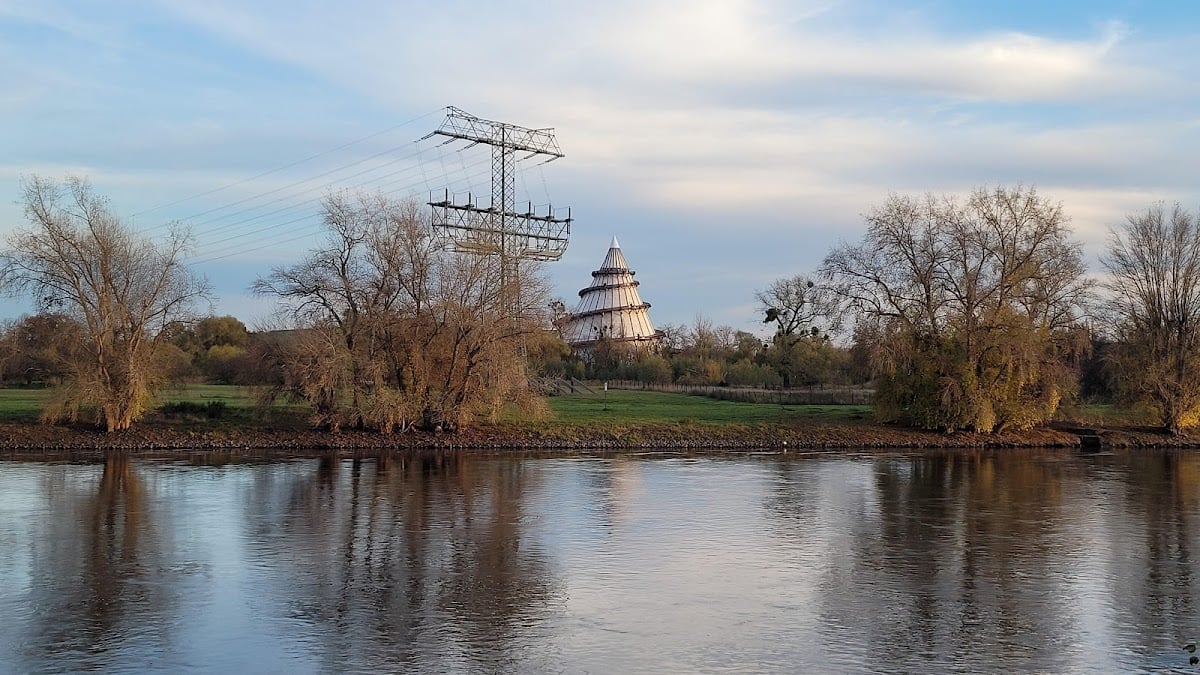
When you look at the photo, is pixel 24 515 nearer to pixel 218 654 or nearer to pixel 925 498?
pixel 218 654

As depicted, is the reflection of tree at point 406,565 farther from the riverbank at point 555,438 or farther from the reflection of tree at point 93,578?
the riverbank at point 555,438

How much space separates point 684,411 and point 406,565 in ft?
143

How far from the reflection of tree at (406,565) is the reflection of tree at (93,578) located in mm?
2180

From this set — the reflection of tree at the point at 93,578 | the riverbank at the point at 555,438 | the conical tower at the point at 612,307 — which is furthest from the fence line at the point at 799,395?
the conical tower at the point at 612,307

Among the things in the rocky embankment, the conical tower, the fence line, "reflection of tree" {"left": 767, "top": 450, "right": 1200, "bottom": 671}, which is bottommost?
"reflection of tree" {"left": 767, "top": 450, "right": 1200, "bottom": 671}

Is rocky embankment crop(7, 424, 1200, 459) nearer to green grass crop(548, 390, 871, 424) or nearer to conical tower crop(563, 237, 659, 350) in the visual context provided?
green grass crop(548, 390, 871, 424)

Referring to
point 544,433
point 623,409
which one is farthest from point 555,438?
point 623,409

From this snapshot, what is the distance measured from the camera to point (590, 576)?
18375 mm

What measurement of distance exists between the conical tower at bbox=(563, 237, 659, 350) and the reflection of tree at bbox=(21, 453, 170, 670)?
125 metres

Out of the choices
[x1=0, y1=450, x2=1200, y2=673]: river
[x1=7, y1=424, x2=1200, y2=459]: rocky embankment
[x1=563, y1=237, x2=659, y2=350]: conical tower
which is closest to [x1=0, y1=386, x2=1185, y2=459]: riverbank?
[x1=7, y1=424, x2=1200, y2=459]: rocky embankment

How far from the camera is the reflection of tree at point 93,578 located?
45.5 feet

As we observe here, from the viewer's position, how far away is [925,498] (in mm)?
30781

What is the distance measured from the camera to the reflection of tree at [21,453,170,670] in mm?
13859

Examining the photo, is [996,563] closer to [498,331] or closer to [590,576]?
[590,576]
